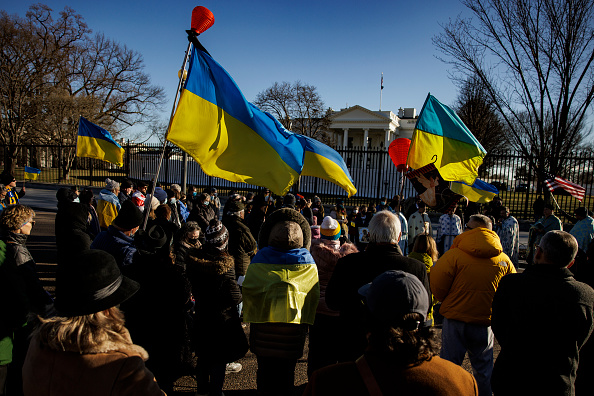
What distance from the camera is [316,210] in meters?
9.90

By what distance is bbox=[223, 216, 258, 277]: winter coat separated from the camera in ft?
16.1

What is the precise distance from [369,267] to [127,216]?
8.11 ft

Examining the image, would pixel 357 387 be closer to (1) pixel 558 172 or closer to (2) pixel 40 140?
(1) pixel 558 172

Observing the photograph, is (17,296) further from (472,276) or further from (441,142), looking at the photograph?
(441,142)

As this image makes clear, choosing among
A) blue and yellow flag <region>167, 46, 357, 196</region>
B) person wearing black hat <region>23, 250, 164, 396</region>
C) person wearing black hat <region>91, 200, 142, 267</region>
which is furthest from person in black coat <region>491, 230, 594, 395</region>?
person wearing black hat <region>91, 200, 142, 267</region>

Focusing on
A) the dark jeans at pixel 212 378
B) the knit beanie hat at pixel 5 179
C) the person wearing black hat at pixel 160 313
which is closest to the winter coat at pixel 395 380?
the person wearing black hat at pixel 160 313

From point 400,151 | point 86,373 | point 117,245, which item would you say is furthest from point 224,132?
point 400,151

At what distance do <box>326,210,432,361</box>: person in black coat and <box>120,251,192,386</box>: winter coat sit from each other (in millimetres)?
1265

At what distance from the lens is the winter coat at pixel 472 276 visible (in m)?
3.29

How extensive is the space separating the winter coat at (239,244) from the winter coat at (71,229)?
199cm

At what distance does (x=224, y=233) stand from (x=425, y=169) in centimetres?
383

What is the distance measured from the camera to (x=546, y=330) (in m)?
2.43

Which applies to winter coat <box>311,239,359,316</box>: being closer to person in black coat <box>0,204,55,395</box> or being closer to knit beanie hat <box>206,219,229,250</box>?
knit beanie hat <box>206,219,229,250</box>

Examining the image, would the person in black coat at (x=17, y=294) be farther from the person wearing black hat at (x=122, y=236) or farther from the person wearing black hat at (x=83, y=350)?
the person wearing black hat at (x=83, y=350)
